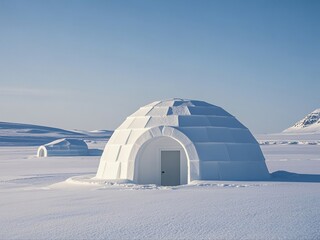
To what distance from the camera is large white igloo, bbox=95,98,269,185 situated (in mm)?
14984

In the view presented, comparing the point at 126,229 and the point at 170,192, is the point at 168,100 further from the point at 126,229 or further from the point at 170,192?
the point at 126,229

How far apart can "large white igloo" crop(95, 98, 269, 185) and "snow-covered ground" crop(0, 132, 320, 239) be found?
1.23 meters

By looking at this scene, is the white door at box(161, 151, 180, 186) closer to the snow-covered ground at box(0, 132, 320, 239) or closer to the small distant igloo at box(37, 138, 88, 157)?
the snow-covered ground at box(0, 132, 320, 239)

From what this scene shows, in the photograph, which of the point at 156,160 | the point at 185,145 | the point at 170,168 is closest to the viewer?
the point at 185,145

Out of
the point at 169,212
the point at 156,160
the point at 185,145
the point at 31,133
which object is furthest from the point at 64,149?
the point at 31,133

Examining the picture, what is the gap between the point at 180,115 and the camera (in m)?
16.2

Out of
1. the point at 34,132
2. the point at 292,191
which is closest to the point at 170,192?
the point at 292,191

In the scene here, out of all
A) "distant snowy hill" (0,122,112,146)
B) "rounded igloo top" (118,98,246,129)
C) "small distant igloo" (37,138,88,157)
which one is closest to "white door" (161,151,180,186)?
"rounded igloo top" (118,98,246,129)

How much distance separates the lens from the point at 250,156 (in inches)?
627

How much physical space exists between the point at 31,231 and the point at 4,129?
160618 mm

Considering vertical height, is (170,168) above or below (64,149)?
below

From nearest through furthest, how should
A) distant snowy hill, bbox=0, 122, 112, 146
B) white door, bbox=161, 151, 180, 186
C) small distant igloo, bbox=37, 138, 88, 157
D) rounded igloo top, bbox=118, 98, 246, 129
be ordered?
rounded igloo top, bbox=118, 98, 246, 129 < white door, bbox=161, 151, 180, 186 < small distant igloo, bbox=37, 138, 88, 157 < distant snowy hill, bbox=0, 122, 112, 146

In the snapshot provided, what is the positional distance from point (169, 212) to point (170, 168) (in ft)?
28.1

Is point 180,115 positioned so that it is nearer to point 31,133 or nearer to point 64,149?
point 64,149
